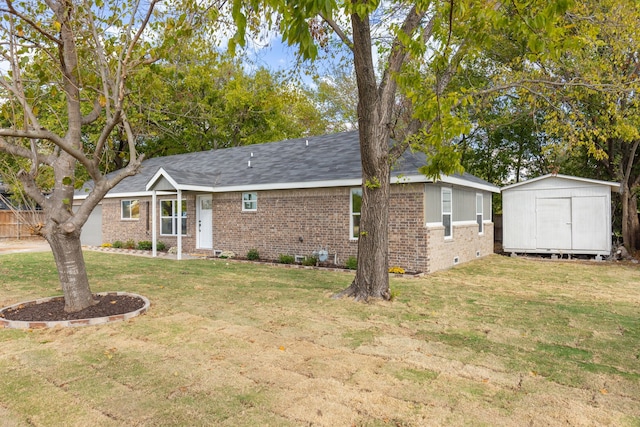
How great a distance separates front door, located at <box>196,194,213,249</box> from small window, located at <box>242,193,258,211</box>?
1712mm

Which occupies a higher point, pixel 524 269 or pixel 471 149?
pixel 471 149

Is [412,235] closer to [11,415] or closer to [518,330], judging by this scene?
[518,330]

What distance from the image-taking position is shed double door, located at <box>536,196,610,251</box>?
1497 cm

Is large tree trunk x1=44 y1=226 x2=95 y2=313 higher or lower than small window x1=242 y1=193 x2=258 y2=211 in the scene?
lower

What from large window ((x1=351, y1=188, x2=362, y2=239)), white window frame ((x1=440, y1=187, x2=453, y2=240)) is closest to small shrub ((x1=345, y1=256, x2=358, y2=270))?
large window ((x1=351, y1=188, x2=362, y2=239))

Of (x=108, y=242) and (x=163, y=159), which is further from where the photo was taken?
(x=163, y=159)

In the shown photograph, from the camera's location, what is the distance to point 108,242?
19641 millimetres

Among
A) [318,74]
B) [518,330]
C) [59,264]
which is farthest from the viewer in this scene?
[318,74]

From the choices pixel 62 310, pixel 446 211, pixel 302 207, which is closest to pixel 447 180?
pixel 446 211

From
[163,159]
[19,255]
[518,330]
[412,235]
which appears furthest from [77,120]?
[163,159]

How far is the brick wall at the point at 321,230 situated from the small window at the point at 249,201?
0.16m

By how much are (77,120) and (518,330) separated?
725 cm

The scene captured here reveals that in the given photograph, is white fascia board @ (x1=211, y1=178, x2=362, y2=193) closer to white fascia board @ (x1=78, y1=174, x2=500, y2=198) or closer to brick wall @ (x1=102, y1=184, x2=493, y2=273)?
white fascia board @ (x1=78, y1=174, x2=500, y2=198)

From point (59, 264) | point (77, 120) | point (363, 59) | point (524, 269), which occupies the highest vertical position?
point (363, 59)
